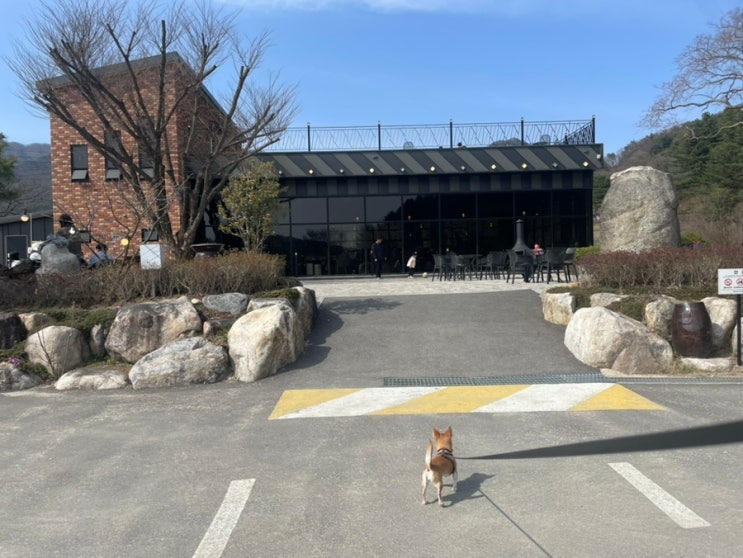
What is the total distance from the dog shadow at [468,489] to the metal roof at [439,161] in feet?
63.8

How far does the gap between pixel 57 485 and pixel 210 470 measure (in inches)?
47.2

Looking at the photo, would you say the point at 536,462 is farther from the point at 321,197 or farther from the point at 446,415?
the point at 321,197

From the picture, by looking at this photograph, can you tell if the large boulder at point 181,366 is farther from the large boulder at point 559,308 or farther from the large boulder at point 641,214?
the large boulder at point 641,214

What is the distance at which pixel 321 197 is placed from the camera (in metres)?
24.2

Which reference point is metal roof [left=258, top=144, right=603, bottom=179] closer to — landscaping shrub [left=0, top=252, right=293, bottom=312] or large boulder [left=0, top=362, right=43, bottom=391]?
landscaping shrub [left=0, top=252, right=293, bottom=312]

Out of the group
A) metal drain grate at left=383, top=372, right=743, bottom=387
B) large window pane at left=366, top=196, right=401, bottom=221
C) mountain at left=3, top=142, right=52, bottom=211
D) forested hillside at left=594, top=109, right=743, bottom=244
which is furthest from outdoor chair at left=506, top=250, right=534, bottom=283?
mountain at left=3, top=142, right=52, bottom=211

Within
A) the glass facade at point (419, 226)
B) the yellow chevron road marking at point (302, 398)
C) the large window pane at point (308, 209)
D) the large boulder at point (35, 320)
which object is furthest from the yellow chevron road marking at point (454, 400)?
the large window pane at point (308, 209)

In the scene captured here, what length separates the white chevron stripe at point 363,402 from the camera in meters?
6.80

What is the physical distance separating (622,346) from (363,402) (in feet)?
13.4

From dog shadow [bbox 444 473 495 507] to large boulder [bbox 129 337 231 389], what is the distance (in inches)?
192

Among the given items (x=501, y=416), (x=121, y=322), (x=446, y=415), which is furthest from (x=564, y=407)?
(x=121, y=322)

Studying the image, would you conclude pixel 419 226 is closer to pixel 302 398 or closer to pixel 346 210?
pixel 346 210

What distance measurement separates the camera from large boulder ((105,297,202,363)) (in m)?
9.23

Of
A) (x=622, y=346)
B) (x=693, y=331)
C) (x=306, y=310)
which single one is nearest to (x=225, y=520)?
(x=622, y=346)
